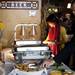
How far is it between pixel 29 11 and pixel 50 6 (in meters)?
0.32

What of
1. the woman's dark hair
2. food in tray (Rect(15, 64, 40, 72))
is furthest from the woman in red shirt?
food in tray (Rect(15, 64, 40, 72))

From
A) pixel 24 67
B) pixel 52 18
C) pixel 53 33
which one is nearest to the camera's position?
pixel 24 67

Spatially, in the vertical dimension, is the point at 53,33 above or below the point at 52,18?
below

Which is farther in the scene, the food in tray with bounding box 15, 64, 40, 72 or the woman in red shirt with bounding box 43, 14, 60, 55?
the woman in red shirt with bounding box 43, 14, 60, 55

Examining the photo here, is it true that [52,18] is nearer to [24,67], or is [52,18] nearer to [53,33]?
[53,33]

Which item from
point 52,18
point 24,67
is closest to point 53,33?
point 52,18

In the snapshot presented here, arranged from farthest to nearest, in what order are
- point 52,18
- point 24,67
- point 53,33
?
point 52,18
point 53,33
point 24,67

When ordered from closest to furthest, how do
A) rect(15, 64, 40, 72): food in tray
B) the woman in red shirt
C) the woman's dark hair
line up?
rect(15, 64, 40, 72): food in tray → the woman in red shirt → the woman's dark hair

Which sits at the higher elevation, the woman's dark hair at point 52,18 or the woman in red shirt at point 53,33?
the woman's dark hair at point 52,18

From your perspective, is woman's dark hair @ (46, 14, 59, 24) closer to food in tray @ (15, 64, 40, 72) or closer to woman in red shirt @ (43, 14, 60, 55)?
woman in red shirt @ (43, 14, 60, 55)

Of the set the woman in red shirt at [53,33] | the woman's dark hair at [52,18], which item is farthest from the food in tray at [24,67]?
the woman's dark hair at [52,18]

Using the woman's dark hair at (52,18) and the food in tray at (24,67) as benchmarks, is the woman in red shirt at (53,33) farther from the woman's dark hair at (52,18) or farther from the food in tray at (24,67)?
the food in tray at (24,67)

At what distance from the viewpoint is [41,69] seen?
6.55 ft

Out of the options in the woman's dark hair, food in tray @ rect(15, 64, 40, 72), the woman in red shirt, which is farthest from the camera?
the woman's dark hair
